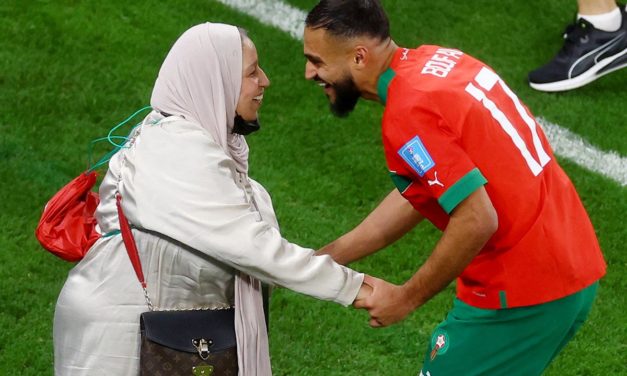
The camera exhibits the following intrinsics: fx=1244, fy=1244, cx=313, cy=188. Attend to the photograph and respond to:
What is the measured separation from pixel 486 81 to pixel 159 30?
153 inches

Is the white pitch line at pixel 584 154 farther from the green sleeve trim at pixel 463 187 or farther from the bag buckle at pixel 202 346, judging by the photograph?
the bag buckle at pixel 202 346

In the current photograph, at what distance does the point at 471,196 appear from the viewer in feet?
12.0

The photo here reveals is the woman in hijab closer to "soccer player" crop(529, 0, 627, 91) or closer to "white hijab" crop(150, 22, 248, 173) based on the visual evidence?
"white hijab" crop(150, 22, 248, 173)

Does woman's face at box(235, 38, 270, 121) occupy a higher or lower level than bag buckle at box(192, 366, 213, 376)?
higher

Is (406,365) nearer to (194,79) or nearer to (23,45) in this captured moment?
(194,79)

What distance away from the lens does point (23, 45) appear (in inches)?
283

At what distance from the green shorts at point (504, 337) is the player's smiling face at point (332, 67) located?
77 cm

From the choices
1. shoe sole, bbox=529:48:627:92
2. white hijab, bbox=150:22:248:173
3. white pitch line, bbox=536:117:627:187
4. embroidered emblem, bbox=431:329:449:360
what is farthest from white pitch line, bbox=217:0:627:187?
white hijab, bbox=150:22:248:173

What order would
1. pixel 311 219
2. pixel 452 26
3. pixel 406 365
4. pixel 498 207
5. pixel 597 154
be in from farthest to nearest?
pixel 452 26
pixel 597 154
pixel 311 219
pixel 406 365
pixel 498 207

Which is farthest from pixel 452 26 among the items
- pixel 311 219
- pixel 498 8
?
pixel 311 219

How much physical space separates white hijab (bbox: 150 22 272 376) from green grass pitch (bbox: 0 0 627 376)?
4.61 ft

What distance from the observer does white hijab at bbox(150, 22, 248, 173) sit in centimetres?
381

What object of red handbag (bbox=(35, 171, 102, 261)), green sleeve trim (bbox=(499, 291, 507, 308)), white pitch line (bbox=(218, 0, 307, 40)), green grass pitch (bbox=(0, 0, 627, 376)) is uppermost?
red handbag (bbox=(35, 171, 102, 261))

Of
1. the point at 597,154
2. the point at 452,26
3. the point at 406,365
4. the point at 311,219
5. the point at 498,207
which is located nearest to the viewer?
the point at 498,207
